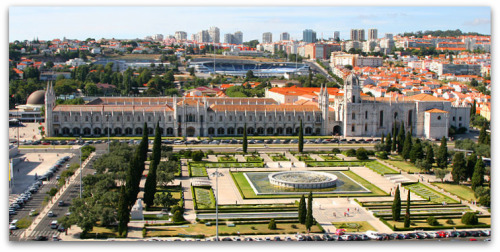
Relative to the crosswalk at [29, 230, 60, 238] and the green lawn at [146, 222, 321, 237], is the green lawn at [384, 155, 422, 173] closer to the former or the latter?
the green lawn at [146, 222, 321, 237]

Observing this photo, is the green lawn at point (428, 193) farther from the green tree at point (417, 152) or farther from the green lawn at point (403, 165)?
the green tree at point (417, 152)

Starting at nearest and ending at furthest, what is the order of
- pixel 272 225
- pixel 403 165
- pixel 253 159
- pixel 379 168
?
1. pixel 272 225
2. pixel 379 168
3. pixel 403 165
4. pixel 253 159

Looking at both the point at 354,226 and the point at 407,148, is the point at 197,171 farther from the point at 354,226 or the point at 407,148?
the point at 407,148

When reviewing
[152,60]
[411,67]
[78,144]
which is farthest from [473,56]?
[78,144]

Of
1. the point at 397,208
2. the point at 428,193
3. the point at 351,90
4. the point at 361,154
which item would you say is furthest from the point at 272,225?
the point at 351,90

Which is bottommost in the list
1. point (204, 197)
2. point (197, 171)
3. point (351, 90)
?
point (204, 197)

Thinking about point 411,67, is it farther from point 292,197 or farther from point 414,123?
point 292,197
